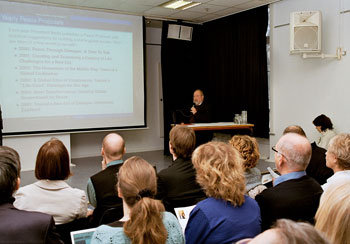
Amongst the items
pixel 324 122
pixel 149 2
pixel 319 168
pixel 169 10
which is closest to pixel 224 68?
pixel 169 10

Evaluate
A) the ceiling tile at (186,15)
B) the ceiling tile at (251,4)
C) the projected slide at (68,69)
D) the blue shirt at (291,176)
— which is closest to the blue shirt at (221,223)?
the blue shirt at (291,176)

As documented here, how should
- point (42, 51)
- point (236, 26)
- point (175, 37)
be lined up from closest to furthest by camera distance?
point (42, 51), point (236, 26), point (175, 37)

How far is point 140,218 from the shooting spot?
1.22 m

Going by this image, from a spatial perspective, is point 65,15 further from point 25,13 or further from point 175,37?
point 175,37

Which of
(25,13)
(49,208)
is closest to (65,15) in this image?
(25,13)

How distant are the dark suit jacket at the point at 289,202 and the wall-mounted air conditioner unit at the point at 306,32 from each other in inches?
163

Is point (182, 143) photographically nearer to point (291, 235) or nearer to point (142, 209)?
point (142, 209)

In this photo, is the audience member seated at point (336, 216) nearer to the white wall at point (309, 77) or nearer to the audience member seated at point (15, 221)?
the audience member seated at point (15, 221)

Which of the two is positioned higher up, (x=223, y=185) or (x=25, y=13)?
(x=25, y=13)

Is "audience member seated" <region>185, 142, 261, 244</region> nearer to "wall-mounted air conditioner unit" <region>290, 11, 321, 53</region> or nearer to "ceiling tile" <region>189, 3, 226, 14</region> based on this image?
"wall-mounted air conditioner unit" <region>290, 11, 321, 53</region>

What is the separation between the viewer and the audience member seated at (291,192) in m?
1.70

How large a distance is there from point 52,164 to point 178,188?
32.2 inches

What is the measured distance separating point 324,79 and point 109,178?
4616 mm

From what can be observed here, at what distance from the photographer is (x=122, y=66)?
6980mm
